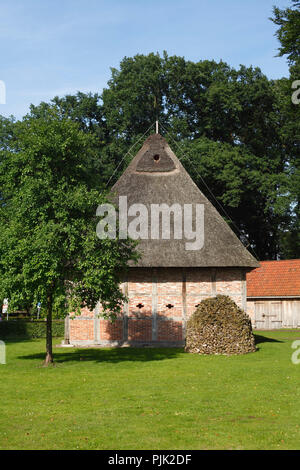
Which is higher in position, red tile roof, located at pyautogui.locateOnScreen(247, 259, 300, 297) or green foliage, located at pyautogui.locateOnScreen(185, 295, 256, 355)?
red tile roof, located at pyautogui.locateOnScreen(247, 259, 300, 297)

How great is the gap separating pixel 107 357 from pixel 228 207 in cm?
2784

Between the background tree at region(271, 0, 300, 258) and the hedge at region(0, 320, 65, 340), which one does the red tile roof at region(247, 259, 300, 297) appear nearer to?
the background tree at region(271, 0, 300, 258)

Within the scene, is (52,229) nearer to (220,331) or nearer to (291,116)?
(220,331)

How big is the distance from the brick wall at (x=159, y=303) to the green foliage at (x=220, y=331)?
243cm

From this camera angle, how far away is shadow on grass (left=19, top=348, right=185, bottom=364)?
64.7 ft

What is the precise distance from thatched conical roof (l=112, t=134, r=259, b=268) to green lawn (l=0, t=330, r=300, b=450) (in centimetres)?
503

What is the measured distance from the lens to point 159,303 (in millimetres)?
23922

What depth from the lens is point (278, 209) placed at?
133ft

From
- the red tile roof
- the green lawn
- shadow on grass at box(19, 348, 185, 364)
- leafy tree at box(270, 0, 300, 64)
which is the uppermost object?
leafy tree at box(270, 0, 300, 64)

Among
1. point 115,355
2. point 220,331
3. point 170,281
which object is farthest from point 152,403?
point 170,281

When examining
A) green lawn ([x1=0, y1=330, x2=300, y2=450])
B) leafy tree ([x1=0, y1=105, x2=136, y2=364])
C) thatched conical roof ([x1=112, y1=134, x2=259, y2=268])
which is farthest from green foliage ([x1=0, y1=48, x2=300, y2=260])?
green lawn ([x1=0, y1=330, x2=300, y2=450])

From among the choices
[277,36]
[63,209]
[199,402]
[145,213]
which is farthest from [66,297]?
[277,36]

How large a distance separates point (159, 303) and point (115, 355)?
3.86 meters
